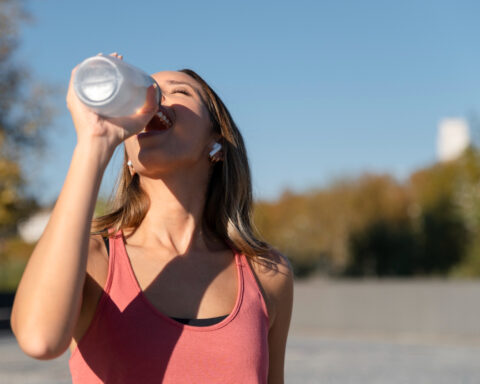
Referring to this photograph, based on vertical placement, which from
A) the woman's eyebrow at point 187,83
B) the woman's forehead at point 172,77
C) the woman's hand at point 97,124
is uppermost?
the woman's forehead at point 172,77

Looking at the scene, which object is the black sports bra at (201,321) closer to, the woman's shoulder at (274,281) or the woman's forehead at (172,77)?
the woman's shoulder at (274,281)

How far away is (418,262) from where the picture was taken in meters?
26.5

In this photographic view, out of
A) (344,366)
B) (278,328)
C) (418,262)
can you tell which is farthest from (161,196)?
(418,262)

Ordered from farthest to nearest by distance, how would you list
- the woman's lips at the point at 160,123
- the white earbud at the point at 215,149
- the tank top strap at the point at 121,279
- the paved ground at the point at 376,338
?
the paved ground at the point at 376,338, the white earbud at the point at 215,149, the woman's lips at the point at 160,123, the tank top strap at the point at 121,279

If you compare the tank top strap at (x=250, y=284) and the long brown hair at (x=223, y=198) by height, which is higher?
the long brown hair at (x=223, y=198)

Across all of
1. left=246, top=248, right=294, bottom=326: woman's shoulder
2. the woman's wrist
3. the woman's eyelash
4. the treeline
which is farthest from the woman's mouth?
the treeline

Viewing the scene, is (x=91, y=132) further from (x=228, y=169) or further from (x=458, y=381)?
(x=458, y=381)

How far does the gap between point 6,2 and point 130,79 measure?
20.5 m

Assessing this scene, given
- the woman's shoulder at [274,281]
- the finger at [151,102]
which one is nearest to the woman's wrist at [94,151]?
the finger at [151,102]

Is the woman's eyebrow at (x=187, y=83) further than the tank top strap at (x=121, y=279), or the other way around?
the woman's eyebrow at (x=187, y=83)

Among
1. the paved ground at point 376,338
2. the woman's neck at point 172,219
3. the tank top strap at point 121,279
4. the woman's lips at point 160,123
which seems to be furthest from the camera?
the paved ground at point 376,338

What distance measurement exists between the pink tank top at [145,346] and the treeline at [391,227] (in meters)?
22.9

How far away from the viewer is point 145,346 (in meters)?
1.84

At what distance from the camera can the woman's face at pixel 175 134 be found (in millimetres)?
2041
